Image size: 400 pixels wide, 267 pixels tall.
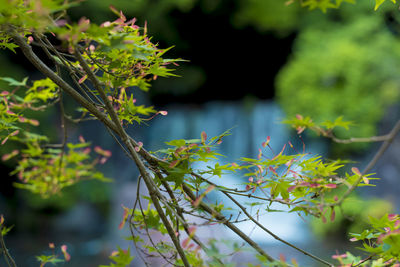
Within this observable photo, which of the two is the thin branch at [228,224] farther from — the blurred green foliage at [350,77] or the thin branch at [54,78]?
the blurred green foliage at [350,77]

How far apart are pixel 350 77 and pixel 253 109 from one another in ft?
6.48

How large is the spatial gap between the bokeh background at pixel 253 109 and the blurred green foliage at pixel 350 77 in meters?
0.01

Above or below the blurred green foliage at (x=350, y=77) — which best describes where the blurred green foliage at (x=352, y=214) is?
below

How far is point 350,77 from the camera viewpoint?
17.1ft

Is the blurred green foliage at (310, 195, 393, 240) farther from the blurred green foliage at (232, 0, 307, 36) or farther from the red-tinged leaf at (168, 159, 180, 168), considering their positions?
the red-tinged leaf at (168, 159, 180, 168)

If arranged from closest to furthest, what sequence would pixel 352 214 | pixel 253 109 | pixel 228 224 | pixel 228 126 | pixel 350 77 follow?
1. pixel 228 224
2. pixel 352 214
3. pixel 350 77
4. pixel 228 126
5. pixel 253 109

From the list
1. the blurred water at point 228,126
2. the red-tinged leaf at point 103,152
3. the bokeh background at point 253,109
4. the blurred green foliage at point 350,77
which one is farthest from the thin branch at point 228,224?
the blurred water at point 228,126

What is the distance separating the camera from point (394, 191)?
5020 millimetres

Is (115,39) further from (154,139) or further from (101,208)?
(154,139)

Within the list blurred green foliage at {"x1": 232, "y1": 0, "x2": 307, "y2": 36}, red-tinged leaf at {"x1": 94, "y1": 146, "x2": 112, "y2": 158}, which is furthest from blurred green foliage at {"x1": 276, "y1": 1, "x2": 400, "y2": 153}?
red-tinged leaf at {"x1": 94, "y1": 146, "x2": 112, "y2": 158}

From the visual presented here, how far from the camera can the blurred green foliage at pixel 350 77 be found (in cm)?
508

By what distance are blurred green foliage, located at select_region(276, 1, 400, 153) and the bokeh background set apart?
0.04 feet

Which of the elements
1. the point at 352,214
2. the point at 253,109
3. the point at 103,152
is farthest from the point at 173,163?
Answer: the point at 253,109

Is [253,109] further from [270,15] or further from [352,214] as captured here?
[352,214]
